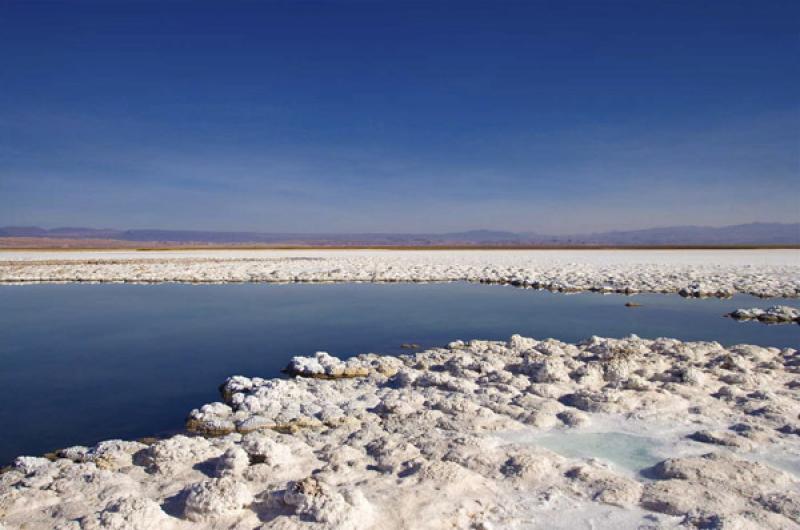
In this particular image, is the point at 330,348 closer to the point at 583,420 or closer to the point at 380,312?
the point at 380,312

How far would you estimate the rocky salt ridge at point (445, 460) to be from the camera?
291 centimetres

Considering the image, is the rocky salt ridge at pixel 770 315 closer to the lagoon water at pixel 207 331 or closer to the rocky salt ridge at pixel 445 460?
the lagoon water at pixel 207 331

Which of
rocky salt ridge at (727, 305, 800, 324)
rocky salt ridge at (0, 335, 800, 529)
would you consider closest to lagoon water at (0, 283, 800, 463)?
rocky salt ridge at (727, 305, 800, 324)

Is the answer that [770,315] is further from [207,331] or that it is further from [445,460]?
[207,331]

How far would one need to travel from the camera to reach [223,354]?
281 inches

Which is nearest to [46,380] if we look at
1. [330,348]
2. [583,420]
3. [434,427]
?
[330,348]

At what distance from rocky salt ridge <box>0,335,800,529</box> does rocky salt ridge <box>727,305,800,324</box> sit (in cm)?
457

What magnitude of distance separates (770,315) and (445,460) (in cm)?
897

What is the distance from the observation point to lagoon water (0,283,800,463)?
4949mm

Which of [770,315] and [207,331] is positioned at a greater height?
[770,315]

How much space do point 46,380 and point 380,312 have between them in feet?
19.3

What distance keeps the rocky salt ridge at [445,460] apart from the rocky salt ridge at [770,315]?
4.57m

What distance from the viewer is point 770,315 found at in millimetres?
9859

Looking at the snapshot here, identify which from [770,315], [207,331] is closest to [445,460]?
[207,331]
